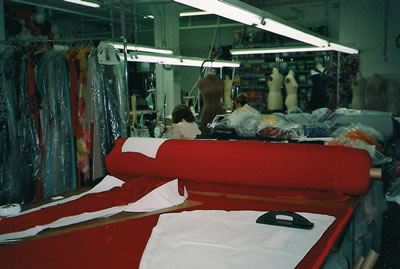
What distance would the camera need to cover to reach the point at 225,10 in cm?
310

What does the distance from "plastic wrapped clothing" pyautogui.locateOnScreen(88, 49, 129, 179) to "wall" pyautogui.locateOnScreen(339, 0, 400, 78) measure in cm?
727

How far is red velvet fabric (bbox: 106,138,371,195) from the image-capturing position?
1.98 meters

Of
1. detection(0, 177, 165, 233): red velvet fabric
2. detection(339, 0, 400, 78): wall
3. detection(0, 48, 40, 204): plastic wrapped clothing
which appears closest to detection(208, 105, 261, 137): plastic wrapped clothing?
detection(0, 177, 165, 233): red velvet fabric

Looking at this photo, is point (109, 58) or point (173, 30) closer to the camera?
point (109, 58)

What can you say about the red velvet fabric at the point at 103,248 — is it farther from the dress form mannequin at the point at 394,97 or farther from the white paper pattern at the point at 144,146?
the dress form mannequin at the point at 394,97

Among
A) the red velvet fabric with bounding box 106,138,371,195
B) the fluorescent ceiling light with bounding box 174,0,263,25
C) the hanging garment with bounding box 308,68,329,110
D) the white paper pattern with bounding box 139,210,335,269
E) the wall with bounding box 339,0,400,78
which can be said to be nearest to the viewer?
the white paper pattern with bounding box 139,210,335,269

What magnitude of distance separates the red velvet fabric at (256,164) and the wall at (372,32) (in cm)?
768

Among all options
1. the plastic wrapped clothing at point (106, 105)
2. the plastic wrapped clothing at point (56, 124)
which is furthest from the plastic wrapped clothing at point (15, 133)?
the plastic wrapped clothing at point (106, 105)

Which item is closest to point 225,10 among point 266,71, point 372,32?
point 266,71

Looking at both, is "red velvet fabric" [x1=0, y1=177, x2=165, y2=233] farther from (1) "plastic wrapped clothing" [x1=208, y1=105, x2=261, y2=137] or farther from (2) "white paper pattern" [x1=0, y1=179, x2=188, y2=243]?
(1) "plastic wrapped clothing" [x1=208, y1=105, x2=261, y2=137]

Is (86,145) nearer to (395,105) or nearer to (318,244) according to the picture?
(318,244)

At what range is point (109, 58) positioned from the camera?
3.25 metres

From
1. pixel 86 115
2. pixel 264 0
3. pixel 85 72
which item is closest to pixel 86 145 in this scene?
pixel 86 115

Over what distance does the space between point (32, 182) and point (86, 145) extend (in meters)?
0.77
